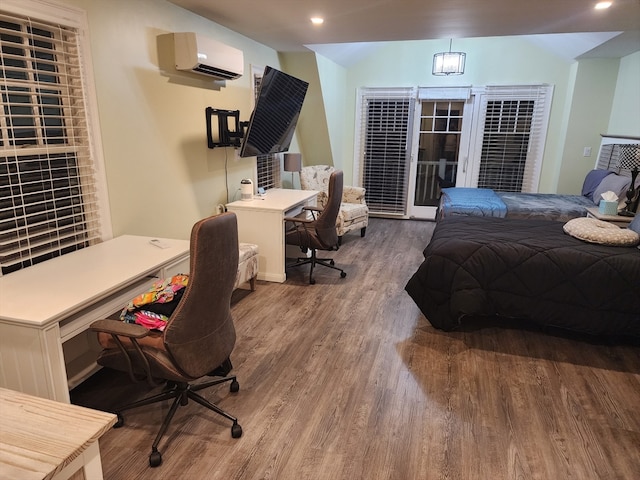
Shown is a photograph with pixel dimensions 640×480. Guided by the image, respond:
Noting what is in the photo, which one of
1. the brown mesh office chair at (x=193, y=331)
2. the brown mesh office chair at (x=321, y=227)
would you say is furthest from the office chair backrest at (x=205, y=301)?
the brown mesh office chair at (x=321, y=227)

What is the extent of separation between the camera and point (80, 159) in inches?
100.0

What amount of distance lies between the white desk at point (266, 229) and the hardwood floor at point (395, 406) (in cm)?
66

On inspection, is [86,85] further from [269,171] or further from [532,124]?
[532,124]

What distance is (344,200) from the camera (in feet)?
19.0

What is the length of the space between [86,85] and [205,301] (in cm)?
165

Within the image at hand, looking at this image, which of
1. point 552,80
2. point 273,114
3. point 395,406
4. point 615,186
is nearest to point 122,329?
point 395,406

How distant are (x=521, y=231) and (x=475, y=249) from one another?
69 centimetres

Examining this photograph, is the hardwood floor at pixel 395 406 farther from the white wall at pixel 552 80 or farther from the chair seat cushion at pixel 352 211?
the white wall at pixel 552 80

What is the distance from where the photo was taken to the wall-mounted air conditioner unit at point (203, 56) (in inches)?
121

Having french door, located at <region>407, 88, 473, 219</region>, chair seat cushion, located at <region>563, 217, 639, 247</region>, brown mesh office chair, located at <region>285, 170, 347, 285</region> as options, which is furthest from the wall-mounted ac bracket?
french door, located at <region>407, 88, 473, 219</region>

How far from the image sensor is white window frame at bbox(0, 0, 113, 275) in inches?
82.3

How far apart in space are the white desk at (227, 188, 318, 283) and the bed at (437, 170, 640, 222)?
1932 mm

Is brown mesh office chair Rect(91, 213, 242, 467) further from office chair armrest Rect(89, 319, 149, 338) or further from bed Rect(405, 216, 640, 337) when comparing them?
bed Rect(405, 216, 640, 337)

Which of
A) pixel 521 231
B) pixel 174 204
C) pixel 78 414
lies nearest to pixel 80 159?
pixel 174 204
